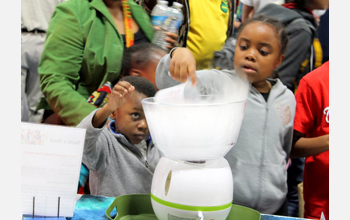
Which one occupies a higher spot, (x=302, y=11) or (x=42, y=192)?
(x=302, y=11)

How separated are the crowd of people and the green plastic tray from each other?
67 millimetres

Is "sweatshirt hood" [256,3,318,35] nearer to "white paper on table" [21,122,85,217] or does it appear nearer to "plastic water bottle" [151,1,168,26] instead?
"plastic water bottle" [151,1,168,26]

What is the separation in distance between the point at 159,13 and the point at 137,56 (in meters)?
0.13

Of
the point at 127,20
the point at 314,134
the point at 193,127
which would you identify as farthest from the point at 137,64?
the point at 314,134

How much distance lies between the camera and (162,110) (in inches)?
36.9

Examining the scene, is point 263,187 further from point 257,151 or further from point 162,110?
point 162,110

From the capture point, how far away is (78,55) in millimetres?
1153

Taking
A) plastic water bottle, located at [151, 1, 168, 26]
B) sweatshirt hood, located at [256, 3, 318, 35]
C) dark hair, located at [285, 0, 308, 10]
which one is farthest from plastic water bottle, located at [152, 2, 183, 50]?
dark hair, located at [285, 0, 308, 10]

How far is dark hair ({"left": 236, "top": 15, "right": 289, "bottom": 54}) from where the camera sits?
1135 mm

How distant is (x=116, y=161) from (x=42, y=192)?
0.72ft

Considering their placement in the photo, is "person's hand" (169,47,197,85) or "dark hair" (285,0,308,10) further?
"dark hair" (285,0,308,10)

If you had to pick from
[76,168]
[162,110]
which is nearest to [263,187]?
[162,110]

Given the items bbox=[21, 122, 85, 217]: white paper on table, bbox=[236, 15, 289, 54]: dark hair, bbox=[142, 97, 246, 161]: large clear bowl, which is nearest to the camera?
bbox=[142, 97, 246, 161]: large clear bowl

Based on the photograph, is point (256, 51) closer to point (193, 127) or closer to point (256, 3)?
point (256, 3)
